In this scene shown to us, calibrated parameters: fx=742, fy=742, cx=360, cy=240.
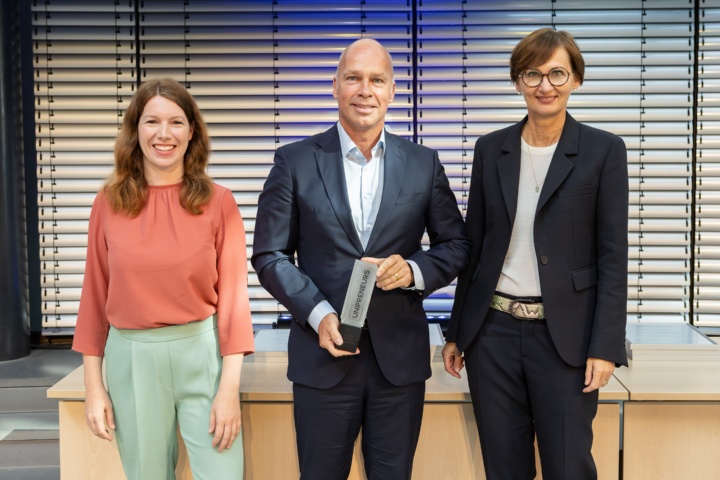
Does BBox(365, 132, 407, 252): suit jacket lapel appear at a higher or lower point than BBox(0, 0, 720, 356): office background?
lower

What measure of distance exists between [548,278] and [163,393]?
1.28 m

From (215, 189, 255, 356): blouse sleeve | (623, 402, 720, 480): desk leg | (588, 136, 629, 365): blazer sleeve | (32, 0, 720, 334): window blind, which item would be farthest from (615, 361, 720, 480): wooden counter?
(32, 0, 720, 334): window blind

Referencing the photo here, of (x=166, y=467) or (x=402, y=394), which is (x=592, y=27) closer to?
(x=402, y=394)

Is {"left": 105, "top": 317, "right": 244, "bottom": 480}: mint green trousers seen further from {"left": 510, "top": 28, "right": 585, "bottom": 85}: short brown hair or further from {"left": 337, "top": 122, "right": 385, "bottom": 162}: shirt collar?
{"left": 510, "top": 28, "right": 585, "bottom": 85}: short brown hair

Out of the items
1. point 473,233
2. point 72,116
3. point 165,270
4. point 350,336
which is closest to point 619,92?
point 473,233

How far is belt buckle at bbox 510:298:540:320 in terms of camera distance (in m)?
2.39

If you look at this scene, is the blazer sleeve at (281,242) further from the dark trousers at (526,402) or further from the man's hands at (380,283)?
the dark trousers at (526,402)

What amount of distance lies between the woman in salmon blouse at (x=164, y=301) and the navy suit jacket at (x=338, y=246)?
0.16 m

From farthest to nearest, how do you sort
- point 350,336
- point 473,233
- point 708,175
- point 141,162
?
point 708,175 < point 473,233 < point 141,162 < point 350,336

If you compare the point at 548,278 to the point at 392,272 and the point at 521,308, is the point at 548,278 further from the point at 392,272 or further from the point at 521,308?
the point at 392,272

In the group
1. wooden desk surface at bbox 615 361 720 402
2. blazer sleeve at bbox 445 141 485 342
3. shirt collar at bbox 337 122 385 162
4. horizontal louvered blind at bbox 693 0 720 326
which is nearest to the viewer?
shirt collar at bbox 337 122 385 162

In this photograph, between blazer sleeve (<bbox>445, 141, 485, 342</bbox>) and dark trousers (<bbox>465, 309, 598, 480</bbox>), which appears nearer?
dark trousers (<bbox>465, 309, 598, 480</bbox>)

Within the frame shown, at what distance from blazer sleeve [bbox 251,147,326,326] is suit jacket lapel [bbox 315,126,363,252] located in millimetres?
115

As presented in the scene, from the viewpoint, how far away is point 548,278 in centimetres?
236
